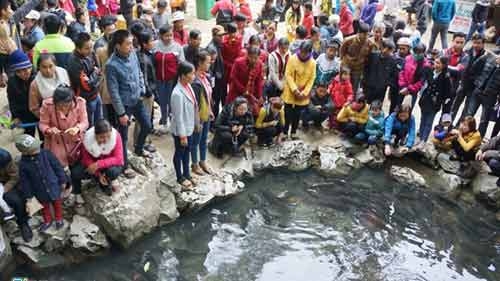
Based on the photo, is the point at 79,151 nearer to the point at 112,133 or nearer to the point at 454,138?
the point at 112,133

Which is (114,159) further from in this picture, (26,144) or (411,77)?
(411,77)

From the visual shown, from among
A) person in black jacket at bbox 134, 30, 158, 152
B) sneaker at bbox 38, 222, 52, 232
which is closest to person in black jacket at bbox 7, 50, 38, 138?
sneaker at bbox 38, 222, 52, 232

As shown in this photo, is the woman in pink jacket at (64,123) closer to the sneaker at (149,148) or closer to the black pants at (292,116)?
the sneaker at (149,148)

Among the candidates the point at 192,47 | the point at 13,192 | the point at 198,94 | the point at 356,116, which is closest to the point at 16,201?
the point at 13,192

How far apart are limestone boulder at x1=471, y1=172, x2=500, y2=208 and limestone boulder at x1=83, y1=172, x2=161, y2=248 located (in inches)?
177

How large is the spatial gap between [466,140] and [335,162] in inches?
75.0

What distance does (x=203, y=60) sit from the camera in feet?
18.9

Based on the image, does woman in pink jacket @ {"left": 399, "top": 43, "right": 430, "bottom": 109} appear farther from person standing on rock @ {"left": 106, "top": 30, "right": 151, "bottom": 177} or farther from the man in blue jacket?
person standing on rock @ {"left": 106, "top": 30, "right": 151, "bottom": 177}

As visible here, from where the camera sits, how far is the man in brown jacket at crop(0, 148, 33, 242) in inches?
193

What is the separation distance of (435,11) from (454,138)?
14.1 ft

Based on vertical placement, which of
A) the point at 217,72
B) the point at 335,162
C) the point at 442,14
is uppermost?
the point at 442,14

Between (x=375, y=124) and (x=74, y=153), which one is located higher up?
(x=74, y=153)

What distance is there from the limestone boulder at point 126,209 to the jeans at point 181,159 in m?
0.44

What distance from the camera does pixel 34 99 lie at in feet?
17.2
